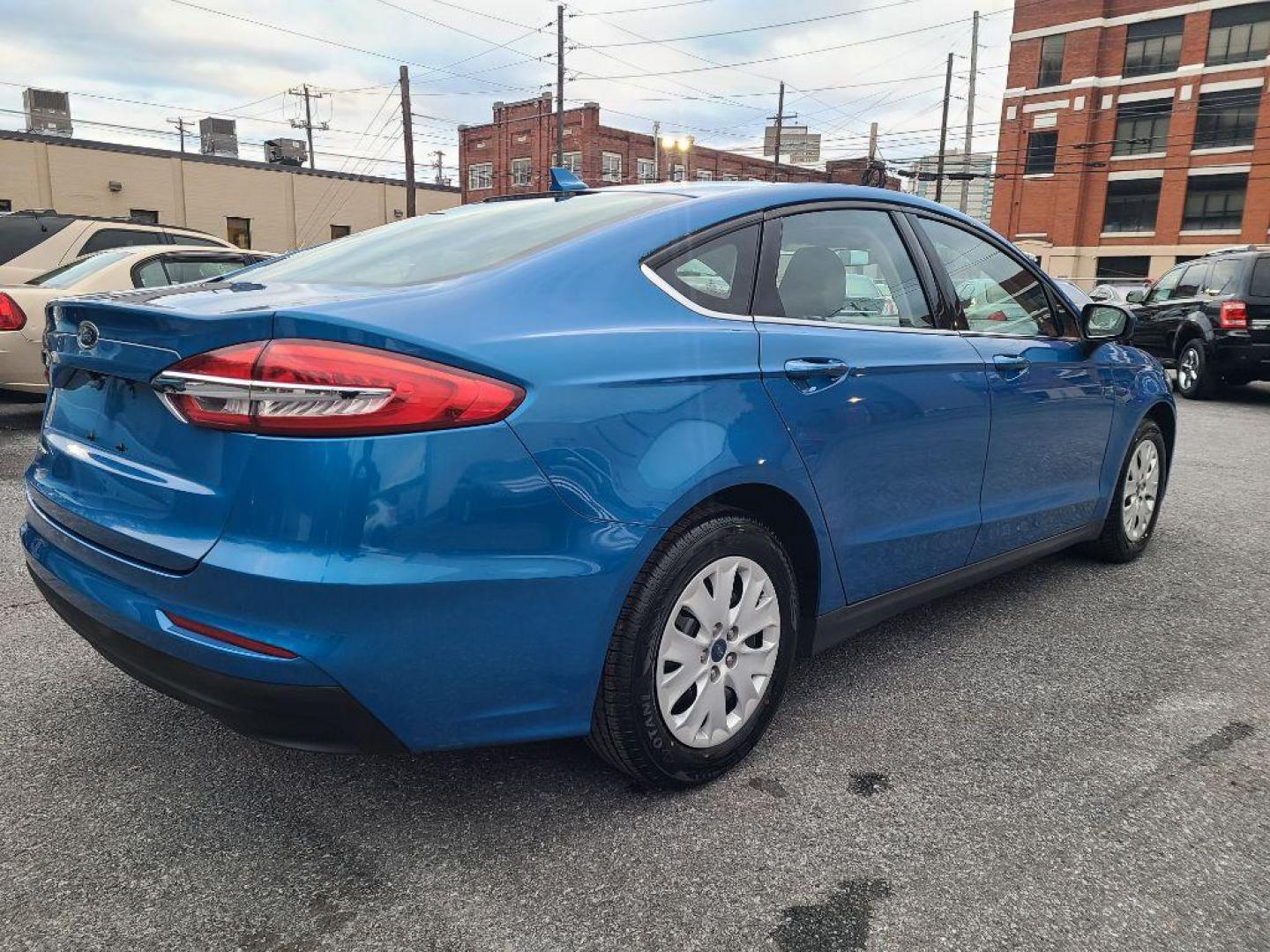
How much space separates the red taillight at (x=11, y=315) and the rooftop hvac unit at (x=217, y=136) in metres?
38.6

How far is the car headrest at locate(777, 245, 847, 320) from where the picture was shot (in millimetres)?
2611

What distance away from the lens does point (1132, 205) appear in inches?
1624

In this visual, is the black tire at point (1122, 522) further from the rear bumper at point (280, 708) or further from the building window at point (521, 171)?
the building window at point (521, 171)

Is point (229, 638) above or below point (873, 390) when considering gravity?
below

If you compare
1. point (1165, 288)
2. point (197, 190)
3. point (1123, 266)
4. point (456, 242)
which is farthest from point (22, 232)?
point (1123, 266)

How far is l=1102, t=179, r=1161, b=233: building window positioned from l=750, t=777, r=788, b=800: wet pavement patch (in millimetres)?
45345

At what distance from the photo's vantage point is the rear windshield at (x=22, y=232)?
27.0 ft

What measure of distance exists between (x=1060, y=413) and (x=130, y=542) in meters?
3.20

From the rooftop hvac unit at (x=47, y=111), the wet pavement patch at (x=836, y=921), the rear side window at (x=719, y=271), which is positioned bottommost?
the wet pavement patch at (x=836, y=921)

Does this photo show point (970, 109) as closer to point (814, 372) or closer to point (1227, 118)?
point (1227, 118)

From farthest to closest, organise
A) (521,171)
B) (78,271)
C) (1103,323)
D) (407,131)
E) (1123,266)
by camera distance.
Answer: (521,171)
(1123,266)
(407,131)
(78,271)
(1103,323)

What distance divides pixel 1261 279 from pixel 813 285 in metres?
10.6

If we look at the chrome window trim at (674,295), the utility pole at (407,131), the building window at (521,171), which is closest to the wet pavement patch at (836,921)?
the chrome window trim at (674,295)

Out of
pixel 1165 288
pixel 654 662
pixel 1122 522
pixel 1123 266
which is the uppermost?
pixel 1123 266
